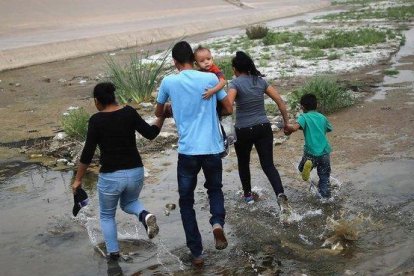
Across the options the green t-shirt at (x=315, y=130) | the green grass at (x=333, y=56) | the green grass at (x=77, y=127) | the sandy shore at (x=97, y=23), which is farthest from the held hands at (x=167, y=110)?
the sandy shore at (x=97, y=23)

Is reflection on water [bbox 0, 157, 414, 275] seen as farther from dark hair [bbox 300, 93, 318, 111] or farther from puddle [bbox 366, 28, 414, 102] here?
puddle [bbox 366, 28, 414, 102]

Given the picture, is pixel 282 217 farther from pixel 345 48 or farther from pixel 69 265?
pixel 345 48

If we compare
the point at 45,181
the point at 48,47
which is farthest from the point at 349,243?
the point at 48,47

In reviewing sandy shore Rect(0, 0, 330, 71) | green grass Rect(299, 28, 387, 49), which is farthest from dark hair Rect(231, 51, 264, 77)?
sandy shore Rect(0, 0, 330, 71)

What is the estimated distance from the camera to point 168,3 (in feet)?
170

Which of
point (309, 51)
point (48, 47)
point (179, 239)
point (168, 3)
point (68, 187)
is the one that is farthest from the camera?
point (168, 3)

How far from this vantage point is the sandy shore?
24.1m

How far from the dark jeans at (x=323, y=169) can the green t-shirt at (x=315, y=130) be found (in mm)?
60

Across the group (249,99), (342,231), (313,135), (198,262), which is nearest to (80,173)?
(198,262)

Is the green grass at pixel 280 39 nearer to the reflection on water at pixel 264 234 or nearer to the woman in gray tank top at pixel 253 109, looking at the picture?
the reflection on water at pixel 264 234

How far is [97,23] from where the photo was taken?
3731cm

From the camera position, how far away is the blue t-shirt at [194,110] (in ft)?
14.9

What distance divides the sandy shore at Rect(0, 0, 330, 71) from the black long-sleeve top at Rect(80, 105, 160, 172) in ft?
55.7

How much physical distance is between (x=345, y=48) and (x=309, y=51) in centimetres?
146
